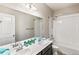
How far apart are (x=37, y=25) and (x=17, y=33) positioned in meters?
0.64

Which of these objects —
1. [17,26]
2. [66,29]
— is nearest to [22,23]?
[17,26]

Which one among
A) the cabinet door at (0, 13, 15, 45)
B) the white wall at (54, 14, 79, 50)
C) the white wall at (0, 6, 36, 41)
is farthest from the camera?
the white wall at (54, 14, 79, 50)

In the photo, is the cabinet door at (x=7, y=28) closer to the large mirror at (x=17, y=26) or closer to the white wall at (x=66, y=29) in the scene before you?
the large mirror at (x=17, y=26)

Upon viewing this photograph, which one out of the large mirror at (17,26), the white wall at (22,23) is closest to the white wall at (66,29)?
the large mirror at (17,26)

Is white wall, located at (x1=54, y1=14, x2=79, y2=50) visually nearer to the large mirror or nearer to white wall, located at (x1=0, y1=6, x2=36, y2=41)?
the large mirror

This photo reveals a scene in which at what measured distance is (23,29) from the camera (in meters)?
1.80

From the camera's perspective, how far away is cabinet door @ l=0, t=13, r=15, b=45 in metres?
1.42

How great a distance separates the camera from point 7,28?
4.88 feet

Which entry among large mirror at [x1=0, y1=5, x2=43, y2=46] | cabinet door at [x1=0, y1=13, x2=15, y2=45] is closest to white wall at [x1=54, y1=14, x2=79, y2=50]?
large mirror at [x1=0, y1=5, x2=43, y2=46]

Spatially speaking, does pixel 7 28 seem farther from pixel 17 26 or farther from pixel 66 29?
pixel 66 29

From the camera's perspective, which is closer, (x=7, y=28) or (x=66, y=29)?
(x=7, y=28)

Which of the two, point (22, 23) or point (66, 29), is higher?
point (22, 23)

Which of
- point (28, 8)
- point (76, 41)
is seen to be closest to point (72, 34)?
point (76, 41)
